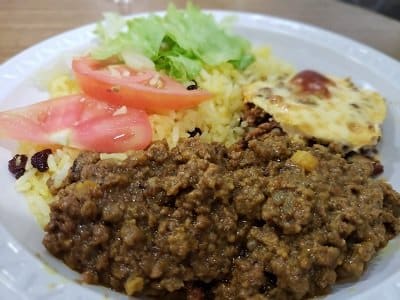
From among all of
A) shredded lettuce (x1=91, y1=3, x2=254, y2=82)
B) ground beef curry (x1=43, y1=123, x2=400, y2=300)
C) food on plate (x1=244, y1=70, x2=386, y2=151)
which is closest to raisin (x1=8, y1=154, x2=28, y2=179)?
ground beef curry (x1=43, y1=123, x2=400, y2=300)

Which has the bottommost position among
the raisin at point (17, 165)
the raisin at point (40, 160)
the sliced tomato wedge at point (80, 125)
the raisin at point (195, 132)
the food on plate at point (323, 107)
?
the raisin at point (17, 165)

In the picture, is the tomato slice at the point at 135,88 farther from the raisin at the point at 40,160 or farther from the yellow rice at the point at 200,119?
the raisin at the point at 40,160

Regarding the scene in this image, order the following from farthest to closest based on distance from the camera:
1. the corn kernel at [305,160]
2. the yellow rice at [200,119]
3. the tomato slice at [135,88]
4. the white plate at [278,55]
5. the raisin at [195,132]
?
the raisin at [195,132] → the tomato slice at [135,88] → the yellow rice at [200,119] → the corn kernel at [305,160] → the white plate at [278,55]

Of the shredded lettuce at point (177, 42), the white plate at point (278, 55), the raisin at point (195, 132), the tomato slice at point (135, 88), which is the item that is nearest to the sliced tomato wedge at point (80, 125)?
the tomato slice at point (135, 88)

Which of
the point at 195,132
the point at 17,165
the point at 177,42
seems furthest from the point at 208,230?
the point at 177,42

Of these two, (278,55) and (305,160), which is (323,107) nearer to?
(305,160)
